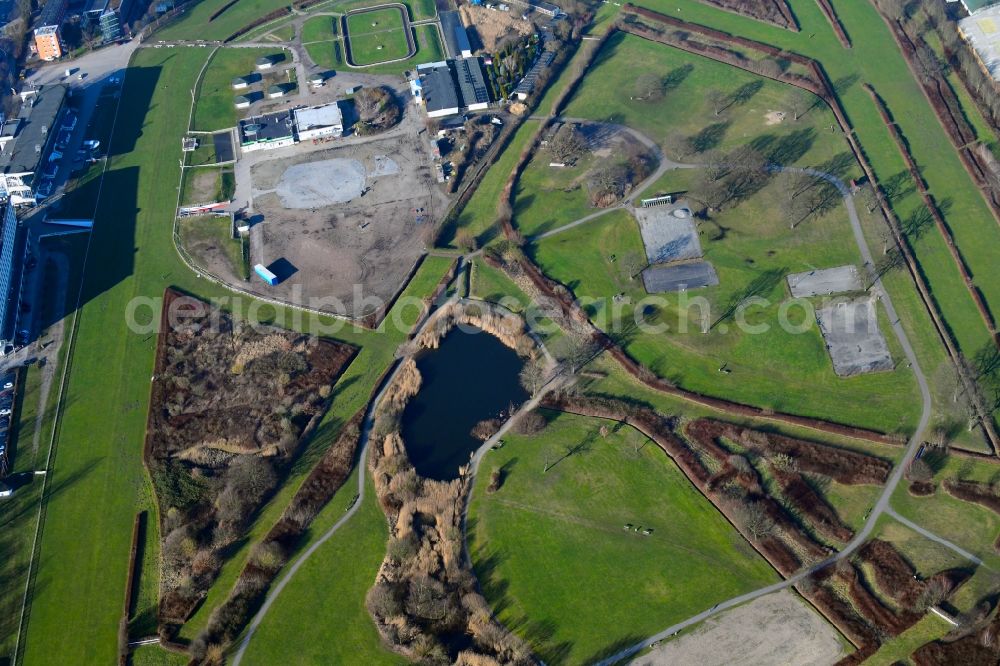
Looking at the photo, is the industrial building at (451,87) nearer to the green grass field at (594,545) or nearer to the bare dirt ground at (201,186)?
the bare dirt ground at (201,186)

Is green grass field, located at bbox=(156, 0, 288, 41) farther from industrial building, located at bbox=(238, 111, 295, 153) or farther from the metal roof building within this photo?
the metal roof building

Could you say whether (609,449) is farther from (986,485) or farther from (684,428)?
(986,485)

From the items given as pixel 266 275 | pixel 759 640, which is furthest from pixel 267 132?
pixel 759 640

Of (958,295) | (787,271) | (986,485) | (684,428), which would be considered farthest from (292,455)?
(958,295)

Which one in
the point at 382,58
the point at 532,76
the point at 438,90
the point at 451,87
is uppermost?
the point at 382,58

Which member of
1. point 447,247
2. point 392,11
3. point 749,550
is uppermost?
point 392,11

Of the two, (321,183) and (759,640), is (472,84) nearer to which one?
(321,183)

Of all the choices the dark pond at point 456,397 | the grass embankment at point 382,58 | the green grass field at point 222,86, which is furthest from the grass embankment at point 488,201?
the green grass field at point 222,86
